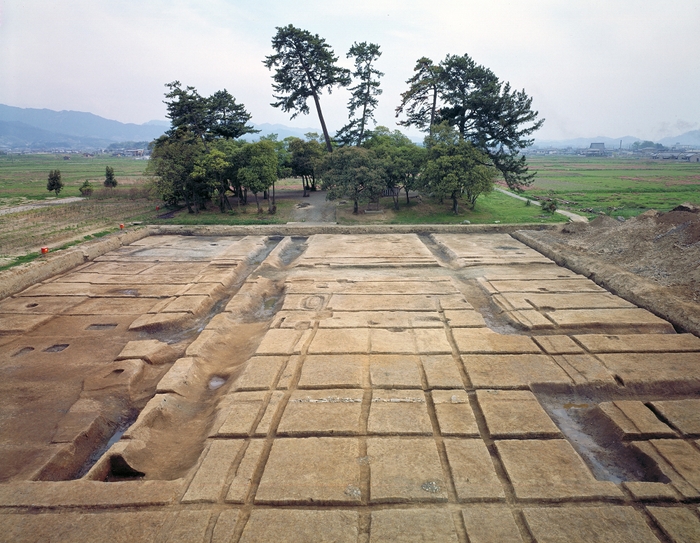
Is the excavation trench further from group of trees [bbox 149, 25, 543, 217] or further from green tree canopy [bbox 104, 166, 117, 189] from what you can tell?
green tree canopy [bbox 104, 166, 117, 189]

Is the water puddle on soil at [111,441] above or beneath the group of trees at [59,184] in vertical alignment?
beneath

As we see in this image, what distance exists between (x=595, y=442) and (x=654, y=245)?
11020 millimetres

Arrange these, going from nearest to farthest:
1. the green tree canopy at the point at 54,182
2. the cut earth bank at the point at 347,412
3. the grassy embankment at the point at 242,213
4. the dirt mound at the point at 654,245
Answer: the cut earth bank at the point at 347,412 → the dirt mound at the point at 654,245 → the grassy embankment at the point at 242,213 → the green tree canopy at the point at 54,182

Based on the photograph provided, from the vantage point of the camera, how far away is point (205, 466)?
6023mm

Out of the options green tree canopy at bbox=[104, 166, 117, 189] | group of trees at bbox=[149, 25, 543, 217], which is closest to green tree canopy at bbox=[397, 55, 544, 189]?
group of trees at bbox=[149, 25, 543, 217]

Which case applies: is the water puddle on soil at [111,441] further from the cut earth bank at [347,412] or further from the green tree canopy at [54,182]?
the green tree canopy at [54,182]

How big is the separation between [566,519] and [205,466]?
4.77 metres

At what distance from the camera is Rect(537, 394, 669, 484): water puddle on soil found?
20.1ft

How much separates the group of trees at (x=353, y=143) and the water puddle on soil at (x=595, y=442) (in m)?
15.4

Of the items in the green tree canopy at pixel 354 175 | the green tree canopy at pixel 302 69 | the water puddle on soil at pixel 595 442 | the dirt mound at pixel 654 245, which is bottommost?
the water puddle on soil at pixel 595 442

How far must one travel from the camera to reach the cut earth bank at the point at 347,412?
5.21 metres

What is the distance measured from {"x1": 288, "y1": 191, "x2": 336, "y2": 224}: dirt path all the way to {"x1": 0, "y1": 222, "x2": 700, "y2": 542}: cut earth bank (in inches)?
395

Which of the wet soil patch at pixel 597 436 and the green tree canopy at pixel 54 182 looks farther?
the green tree canopy at pixel 54 182

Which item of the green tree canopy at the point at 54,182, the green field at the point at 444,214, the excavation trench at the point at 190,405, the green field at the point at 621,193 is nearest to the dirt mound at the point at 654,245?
the green field at the point at 444,214
